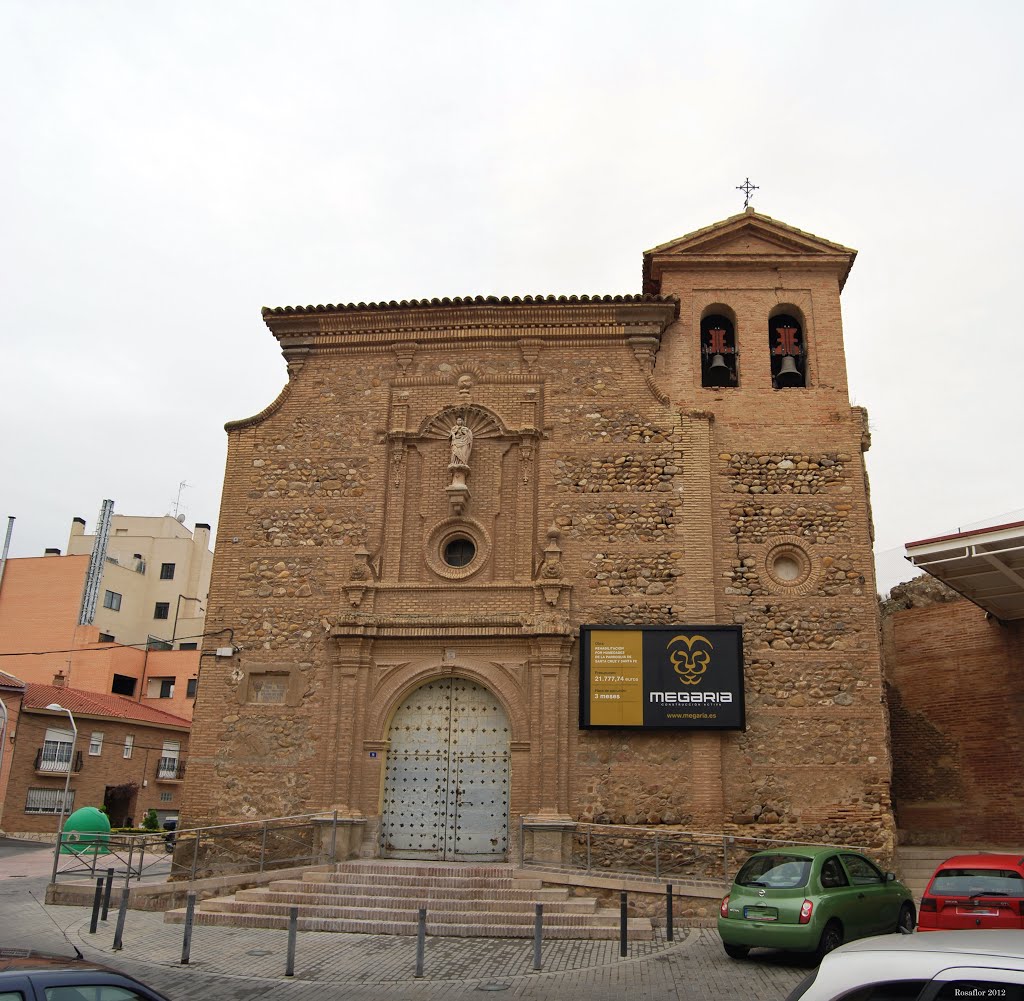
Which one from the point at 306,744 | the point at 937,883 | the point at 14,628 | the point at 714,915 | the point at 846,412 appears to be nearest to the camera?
the point at 937,883

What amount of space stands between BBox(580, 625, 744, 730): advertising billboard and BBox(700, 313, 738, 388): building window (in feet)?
16.7

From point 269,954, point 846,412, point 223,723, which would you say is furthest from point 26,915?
point 846,412

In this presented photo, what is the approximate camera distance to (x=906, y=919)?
1215cm

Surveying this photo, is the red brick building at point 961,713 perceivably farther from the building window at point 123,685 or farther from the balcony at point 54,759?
the building window at point 123,685

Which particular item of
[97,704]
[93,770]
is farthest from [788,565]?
[97,704]

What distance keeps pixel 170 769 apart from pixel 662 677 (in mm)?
30259

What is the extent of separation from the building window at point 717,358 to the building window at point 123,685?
35.0 meters

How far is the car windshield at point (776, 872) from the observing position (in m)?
10.6

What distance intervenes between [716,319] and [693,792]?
9.33m

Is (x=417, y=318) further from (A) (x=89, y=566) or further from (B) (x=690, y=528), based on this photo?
(A) (x=89, y=566)

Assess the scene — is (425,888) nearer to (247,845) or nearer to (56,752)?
(247,845)

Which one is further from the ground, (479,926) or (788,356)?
(788,356)

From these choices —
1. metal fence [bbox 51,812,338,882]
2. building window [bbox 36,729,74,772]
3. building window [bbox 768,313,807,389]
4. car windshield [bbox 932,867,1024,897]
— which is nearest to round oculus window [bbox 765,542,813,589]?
building window [bbox 768,313,807,389]

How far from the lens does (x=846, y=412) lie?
17297 millimetres
